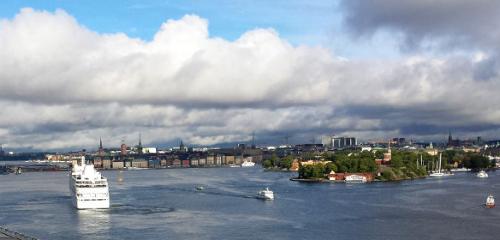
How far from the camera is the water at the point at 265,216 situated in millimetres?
39594

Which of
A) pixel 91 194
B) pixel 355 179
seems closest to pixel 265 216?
pixel 91 194

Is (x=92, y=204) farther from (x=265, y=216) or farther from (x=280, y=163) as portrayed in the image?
(x=280, y=163)

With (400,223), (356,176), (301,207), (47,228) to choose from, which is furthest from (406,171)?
(47,228)

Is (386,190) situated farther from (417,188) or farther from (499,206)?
(499,206)

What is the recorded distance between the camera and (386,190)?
72.5 m

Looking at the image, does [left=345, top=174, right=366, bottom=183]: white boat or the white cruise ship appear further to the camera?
[left=345, top=174, right=366, bottom=183]: white boat

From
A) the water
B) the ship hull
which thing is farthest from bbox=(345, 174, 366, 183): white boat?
the ship hull

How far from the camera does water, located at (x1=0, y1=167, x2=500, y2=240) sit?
39594 millimetres

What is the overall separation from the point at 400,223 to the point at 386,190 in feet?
95.7

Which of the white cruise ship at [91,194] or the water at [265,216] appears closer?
the water at [265,216]

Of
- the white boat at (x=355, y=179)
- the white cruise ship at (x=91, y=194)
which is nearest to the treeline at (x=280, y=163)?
the white boat at (x=355, y=179)

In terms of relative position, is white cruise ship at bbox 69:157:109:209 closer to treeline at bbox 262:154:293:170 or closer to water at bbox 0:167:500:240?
water at bbox 0:167:500:240

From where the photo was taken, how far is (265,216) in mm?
48469

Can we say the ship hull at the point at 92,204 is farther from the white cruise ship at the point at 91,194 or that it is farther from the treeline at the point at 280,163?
the treeline at the point at 280,163
